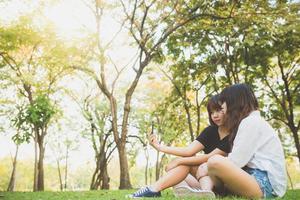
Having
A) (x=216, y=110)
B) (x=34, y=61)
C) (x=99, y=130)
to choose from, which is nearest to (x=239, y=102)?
(x=216, y=110)

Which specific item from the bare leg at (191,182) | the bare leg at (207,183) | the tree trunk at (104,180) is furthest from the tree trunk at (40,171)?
the bare leg at (207,183)

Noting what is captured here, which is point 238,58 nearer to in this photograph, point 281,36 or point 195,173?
point 281,36

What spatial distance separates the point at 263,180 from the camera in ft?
13.6

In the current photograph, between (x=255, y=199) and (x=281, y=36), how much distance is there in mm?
10749

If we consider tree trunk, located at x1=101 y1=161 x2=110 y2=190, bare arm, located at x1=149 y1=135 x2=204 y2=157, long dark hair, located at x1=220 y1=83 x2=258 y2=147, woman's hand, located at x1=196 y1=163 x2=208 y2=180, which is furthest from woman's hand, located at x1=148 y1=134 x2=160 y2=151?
tree trunk, located at x1=101 y1=161 x2=110 y2=190

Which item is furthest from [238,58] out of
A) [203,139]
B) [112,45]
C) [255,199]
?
[255,199]

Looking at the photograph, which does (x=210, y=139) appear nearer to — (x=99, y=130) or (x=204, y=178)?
(x=204, y=178)

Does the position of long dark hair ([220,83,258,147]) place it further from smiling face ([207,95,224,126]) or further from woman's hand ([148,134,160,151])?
woman's hand ([148,134,160,151])

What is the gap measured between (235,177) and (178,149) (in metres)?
1.28

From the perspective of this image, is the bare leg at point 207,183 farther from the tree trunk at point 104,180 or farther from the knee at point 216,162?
the tree trunk at point 104,180

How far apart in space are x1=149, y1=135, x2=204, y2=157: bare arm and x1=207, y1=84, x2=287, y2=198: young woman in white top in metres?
0.93

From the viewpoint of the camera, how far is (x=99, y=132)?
80.2 feet

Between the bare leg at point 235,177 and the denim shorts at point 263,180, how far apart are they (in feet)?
0.16

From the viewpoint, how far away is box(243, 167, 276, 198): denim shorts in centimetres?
414
